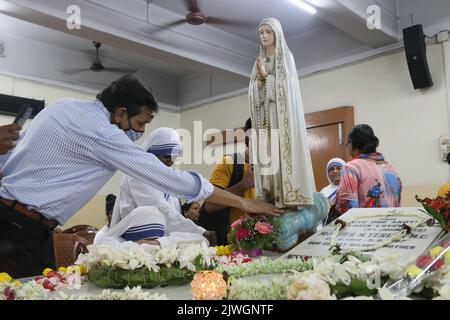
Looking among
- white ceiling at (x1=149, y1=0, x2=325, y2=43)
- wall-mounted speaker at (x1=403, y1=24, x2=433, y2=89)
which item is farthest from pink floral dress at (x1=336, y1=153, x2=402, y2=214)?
white ceiling at (x1=149, y1=0, x2=325, y2=43)

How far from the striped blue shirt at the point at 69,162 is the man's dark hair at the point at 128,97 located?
0.40 ft

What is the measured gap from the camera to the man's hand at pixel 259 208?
168 cm

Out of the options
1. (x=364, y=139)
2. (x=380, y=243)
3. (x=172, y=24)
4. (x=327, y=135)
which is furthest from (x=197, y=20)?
(x=380, y=243)

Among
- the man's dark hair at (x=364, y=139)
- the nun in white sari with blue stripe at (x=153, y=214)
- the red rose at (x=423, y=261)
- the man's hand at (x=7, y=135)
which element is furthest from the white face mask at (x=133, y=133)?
the man's dark hair at (x=364, y=139)

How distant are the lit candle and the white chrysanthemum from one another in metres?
0.16

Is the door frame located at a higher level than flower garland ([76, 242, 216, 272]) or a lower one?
higher

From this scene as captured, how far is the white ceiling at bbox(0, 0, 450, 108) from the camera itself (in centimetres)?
388

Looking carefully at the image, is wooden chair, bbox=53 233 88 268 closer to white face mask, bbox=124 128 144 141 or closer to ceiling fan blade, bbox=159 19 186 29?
white face mask, bbox=124 128 144 141

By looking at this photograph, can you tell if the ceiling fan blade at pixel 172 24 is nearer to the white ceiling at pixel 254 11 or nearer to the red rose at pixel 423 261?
the white ceiling at pixel 254 11

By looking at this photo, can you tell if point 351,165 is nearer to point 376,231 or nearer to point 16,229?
point 376,231

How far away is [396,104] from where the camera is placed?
423 centimetres

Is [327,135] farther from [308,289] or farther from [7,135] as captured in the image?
[308,289]

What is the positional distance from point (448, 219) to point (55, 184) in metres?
1.41

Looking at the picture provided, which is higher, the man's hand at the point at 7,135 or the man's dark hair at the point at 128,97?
the man's dark hair at the point at 128,97
